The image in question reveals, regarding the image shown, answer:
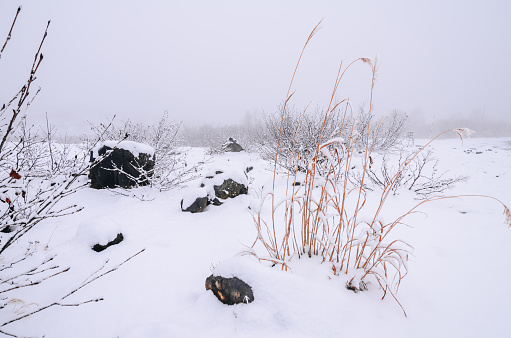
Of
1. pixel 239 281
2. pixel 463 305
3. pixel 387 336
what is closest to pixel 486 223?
pixel 463 305

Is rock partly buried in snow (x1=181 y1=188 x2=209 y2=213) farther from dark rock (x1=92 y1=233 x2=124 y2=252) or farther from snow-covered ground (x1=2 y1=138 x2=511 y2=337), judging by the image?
dark rock (x1=92 y1=233 x2=124 y2=252)

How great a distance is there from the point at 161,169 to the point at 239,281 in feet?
11.5

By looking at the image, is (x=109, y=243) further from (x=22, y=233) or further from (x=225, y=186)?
(x=225, y=186)

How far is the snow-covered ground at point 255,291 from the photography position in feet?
3.43

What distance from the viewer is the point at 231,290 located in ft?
3.87

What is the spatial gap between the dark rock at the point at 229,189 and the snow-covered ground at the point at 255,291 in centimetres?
96

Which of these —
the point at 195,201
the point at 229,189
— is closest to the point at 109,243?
the point at 195,201

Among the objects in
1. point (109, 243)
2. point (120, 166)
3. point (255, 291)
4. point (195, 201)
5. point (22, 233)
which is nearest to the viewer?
point (22, 233)

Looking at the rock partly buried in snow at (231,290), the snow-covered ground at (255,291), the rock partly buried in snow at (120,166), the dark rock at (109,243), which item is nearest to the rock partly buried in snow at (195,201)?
the snow-covered ground at (255,291)

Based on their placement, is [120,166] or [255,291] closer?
[255,291]

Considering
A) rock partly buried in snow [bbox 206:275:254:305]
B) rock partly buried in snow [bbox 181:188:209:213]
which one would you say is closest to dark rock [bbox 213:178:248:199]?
rock partly buried in snow [bbox 181:188:209:213]

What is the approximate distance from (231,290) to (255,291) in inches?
5.4

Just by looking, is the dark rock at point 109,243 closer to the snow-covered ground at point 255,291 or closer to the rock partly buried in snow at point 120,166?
the snow-covered ground at point 255,291

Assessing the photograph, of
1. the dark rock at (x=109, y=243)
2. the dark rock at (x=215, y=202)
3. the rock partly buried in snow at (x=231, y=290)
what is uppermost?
the rock partly buried in snow at (x=231, y=290)
